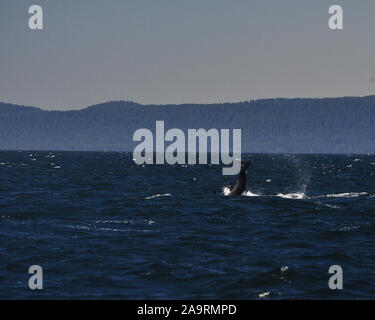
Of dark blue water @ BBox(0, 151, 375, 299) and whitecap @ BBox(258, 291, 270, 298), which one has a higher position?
dark blue water @ BBox(0, 151, 375, 299)

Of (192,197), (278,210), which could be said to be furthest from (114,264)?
(192,197)

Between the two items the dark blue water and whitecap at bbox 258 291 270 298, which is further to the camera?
the dark blue water

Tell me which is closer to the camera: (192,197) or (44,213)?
(44,213)

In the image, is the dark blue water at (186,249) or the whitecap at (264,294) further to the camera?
the dark blue water at (186,249)

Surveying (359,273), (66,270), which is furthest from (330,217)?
(66,270)

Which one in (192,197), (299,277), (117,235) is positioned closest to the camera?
(299,277)

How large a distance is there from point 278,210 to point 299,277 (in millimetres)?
16808

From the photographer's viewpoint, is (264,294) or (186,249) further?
(186,249)

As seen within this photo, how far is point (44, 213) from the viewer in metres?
31.2

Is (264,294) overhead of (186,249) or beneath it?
beneath

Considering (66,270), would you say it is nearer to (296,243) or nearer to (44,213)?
(296,243)

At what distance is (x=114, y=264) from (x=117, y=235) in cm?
534

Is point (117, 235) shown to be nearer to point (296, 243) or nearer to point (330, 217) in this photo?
point (296, 243)
